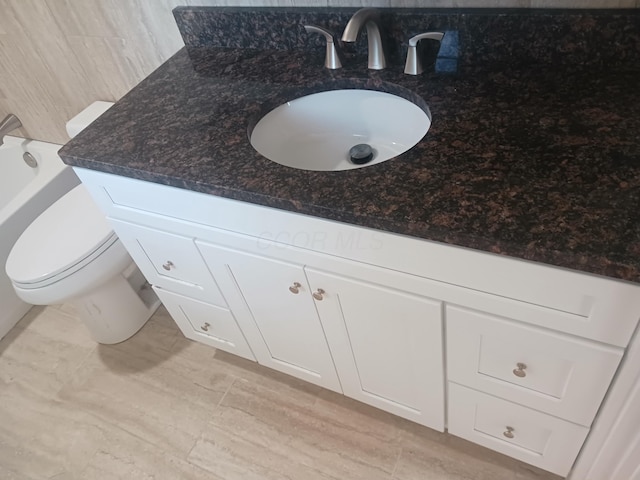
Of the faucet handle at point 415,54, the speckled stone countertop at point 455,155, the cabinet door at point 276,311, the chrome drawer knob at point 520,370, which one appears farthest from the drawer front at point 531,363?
the faucet handle at point 415,54

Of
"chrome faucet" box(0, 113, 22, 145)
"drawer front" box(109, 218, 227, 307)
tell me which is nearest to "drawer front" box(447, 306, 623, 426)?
"drawer front" box(109, 218, 227, 307)

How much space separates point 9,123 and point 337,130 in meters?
1.71

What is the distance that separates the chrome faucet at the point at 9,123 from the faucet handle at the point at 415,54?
6.13 feet

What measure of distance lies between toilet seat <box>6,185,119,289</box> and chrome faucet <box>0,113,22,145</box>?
0.73m

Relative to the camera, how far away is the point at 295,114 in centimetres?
118

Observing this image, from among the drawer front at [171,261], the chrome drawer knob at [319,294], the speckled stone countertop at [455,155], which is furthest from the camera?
the drawer front at [171,261]

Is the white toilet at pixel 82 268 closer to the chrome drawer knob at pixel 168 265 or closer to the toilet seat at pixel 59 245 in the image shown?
the toilet seat at pixel 59 245

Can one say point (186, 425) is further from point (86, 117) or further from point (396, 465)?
point (86, 117)

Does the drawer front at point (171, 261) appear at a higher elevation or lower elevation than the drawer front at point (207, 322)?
higher

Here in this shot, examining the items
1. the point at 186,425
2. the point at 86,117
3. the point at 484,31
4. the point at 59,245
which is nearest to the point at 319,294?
→ the point at 484,31

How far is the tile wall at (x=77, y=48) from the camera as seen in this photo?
4.80 feet

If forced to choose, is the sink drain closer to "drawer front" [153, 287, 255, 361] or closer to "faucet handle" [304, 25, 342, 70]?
"faucet handle" [304, 25, 342, 70]

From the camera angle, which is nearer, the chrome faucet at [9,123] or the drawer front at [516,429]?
the drawer front at [516,429]

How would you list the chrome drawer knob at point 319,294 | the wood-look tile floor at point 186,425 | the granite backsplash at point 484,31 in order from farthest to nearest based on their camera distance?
the wood-look tile floor at point 186,425, the chrome drawer knob at point 319,294, the granite backsplash at point 484,31
